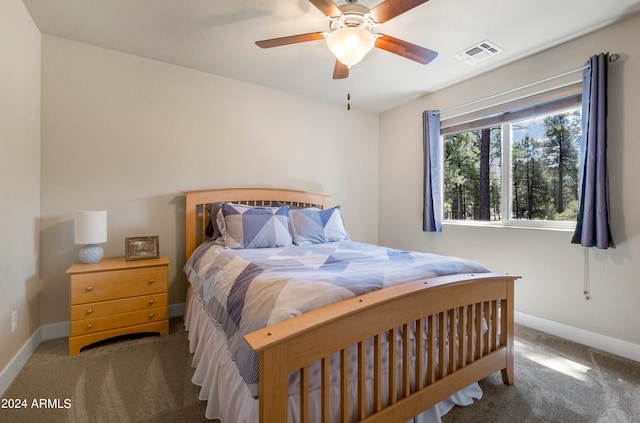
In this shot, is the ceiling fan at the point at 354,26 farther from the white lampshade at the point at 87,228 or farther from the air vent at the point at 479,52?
the white lampshade at the point at 87,228

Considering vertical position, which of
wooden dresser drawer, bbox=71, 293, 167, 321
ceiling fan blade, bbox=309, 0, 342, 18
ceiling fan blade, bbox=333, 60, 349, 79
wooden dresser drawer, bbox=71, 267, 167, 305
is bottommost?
wooden dresser drawer, bbox=71, 293, 167, 321

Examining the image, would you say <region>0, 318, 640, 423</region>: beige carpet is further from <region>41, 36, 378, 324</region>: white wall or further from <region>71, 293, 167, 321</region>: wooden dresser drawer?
<region>41, 36, 378, 324</region>: white wall

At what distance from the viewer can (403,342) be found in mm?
1284

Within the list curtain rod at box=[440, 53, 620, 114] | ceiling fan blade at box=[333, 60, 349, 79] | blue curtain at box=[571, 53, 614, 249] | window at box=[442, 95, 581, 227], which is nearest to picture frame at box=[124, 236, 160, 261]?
ceiling fan blade at box=[333, 60, 349, 79]

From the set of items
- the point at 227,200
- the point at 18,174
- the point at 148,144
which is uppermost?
the point at 148,144

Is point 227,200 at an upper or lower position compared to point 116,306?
upper

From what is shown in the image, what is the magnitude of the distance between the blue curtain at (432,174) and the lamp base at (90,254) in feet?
10.2

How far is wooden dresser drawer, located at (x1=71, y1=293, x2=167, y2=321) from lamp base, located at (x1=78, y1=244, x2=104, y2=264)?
339 millimetres

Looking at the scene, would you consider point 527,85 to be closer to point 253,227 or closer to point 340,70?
point 340,70

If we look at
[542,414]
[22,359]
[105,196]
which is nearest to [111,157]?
[105,196]

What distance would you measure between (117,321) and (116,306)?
11cm

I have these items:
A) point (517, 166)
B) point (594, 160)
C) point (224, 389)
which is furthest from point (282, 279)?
point (517, 166)

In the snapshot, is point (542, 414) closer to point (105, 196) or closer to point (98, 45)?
point (105, 196)

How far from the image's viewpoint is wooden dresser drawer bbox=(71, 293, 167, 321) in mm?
1991
